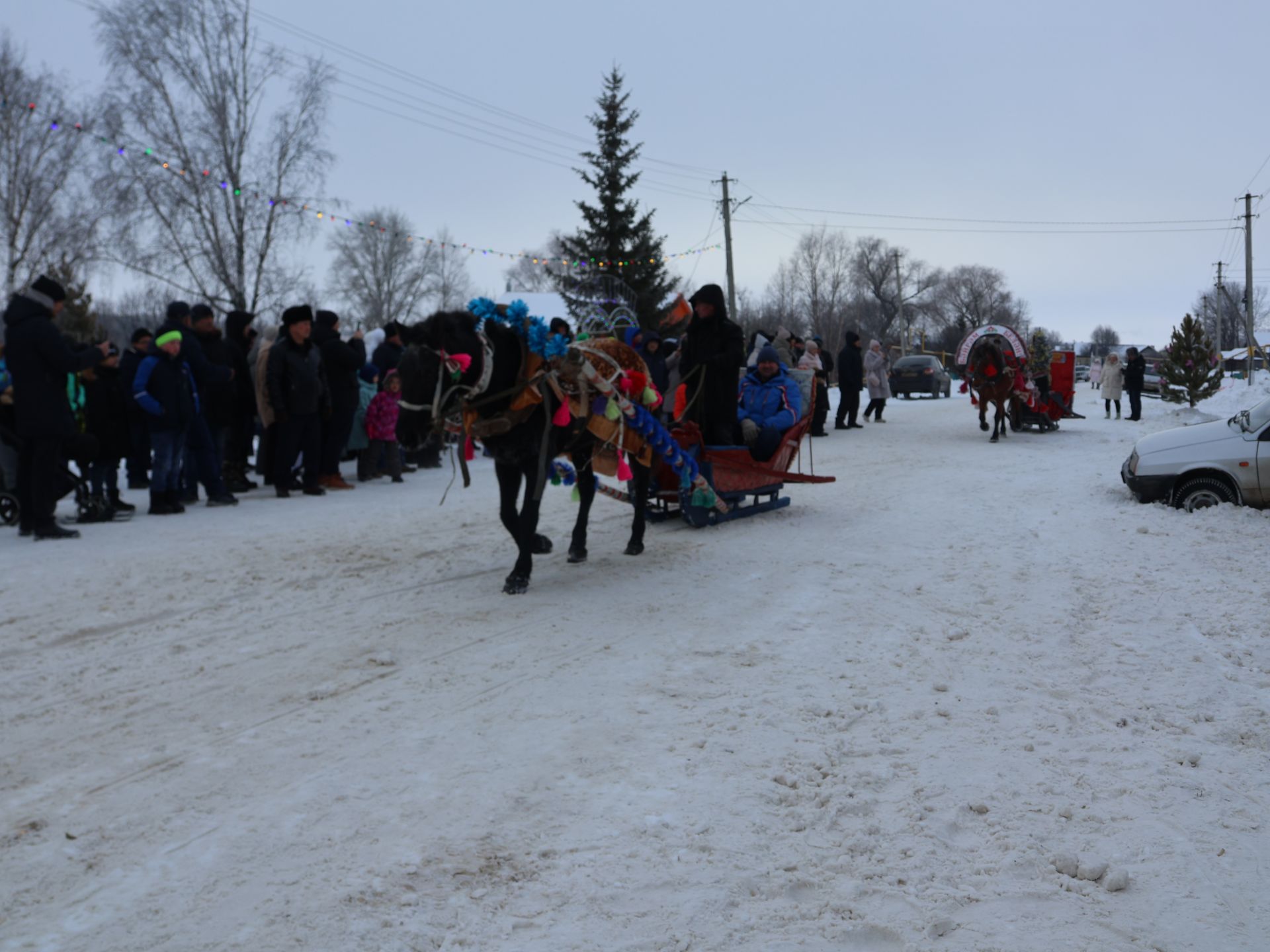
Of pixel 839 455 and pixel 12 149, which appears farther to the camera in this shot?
pixel 12 149

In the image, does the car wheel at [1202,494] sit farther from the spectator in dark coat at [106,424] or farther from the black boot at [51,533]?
the spectator in dark coat at [106,424]

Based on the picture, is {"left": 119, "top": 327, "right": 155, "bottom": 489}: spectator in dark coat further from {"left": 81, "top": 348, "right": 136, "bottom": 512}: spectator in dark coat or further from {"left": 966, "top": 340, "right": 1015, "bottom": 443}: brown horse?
{"left": 966, "top": 340, "right": 1015, "bottom": 443}: brown horse

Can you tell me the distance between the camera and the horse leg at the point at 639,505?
7.95 metres

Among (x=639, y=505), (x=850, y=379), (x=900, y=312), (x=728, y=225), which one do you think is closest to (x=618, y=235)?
(x=728, y=225)

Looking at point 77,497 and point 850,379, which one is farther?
point 850,379

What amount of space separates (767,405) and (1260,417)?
14.3 ft

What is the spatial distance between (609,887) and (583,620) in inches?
117

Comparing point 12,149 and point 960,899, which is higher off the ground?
point 12,149

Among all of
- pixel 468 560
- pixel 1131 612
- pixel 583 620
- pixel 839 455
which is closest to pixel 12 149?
pixel 839 455

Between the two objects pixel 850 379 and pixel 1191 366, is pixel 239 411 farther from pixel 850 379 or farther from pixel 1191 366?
pixel 1191 366

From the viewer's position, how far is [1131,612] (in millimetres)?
5738

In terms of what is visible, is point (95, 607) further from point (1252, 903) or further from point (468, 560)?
point (1252, 903)

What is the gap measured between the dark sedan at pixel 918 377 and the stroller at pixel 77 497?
29520 millimetres

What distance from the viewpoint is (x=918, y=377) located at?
3538 cm
